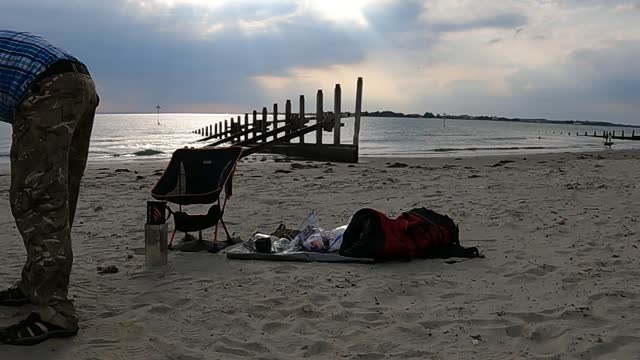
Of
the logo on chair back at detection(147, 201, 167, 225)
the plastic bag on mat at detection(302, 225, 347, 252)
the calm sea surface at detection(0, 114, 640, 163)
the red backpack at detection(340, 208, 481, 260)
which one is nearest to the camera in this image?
the logo on chair back at detection(147, 201, 167, 225)

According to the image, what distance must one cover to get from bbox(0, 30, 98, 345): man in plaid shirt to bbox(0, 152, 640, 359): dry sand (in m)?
0.17

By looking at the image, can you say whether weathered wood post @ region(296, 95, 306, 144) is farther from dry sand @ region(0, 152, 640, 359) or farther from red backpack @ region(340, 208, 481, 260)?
red backpack @ region(340, 208, 481, 260)

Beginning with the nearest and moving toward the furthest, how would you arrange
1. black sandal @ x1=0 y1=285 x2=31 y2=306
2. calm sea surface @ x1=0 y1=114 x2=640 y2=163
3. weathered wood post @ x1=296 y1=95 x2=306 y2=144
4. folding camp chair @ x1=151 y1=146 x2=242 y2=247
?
1. black sandal @ x1=0 y1=285 x2=31 y2=306
2. folding camp chair @ x1=151 y1=146 x2=242 y2=247
3. weathered wood post @ x1=296 y1=95 x2=306 y2=144
4. calm sea surface @ x1=0 y1=114 x2=640 y2=163

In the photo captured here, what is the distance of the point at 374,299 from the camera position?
11.9 ft

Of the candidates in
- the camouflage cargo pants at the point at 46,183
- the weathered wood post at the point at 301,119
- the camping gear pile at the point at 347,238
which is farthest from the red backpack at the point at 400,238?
the weathered wood post at the point at 301,119

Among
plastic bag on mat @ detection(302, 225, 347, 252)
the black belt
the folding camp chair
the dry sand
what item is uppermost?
the black belt

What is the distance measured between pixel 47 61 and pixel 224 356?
179 centimetres

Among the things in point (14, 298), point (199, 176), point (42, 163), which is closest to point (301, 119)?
point (199, 176)

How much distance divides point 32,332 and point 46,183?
2.52ft

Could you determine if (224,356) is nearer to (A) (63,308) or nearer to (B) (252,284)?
(A) (63,308)

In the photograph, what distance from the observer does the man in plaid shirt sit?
282 cm

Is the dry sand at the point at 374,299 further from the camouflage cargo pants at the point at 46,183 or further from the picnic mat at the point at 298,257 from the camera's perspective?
the camouflage cargo pants at the point at 46,183

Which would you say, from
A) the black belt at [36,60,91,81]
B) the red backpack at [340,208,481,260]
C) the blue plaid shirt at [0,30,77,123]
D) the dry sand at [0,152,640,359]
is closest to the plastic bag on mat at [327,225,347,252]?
the red backpack at [340,208,481,260]

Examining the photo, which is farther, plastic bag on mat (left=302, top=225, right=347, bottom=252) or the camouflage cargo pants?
plastic bag on mat (left=302, top=225, right=347, bottom=252)
